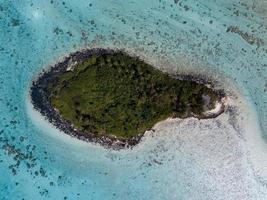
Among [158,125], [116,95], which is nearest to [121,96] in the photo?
[116,95]

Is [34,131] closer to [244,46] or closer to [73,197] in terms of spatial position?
[73,197]

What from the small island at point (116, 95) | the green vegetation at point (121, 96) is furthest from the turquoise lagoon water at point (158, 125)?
the green vegetation at point (121, 96)

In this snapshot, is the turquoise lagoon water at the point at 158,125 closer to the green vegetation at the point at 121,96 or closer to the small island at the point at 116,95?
the small island at the point at 116,95

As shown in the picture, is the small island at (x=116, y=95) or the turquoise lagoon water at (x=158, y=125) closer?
the small island at (x=116, y=95)

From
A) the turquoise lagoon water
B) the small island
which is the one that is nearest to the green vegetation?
the small island

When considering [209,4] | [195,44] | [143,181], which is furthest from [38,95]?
[209,4]
